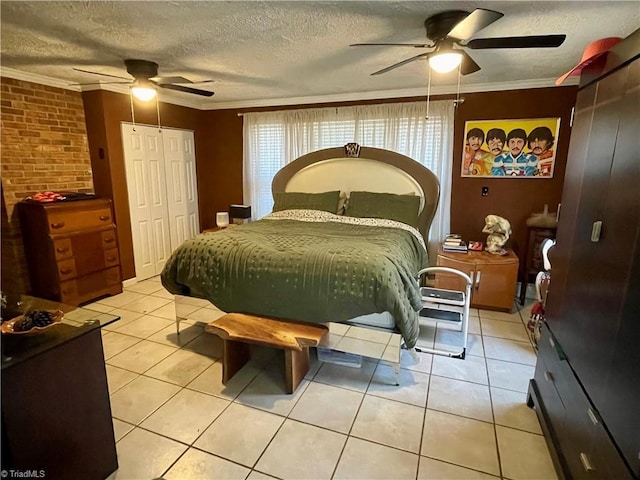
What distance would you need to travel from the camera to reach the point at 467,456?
1.77 meters

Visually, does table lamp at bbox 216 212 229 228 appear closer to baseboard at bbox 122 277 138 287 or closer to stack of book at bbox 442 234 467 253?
baseboard at bbox 122 277 138 287

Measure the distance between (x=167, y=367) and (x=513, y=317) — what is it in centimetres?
316

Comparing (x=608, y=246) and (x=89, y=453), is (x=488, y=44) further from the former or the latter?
(x=89, y=453)

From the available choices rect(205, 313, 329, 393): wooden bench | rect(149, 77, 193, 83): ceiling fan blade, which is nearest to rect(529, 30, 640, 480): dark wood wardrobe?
rect(205, 313, 329, 393): wooden bench

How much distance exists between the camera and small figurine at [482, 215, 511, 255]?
11.7ft

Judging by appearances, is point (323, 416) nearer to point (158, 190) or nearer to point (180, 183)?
point (158, 190)

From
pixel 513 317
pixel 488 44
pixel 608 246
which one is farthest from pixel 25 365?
pixel 513 317

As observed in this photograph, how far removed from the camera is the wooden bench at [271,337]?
2152 millimetres

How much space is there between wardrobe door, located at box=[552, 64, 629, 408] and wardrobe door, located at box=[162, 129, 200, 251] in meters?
4.52

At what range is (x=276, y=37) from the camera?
7.84 ft

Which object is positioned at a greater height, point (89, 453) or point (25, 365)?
point (25, 365)

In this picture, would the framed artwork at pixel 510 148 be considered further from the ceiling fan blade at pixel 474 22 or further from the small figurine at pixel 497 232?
the ceiling fan blade at pixel 474 22

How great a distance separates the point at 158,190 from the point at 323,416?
145 inches

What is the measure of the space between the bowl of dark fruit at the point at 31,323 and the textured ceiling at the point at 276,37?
165 cm
